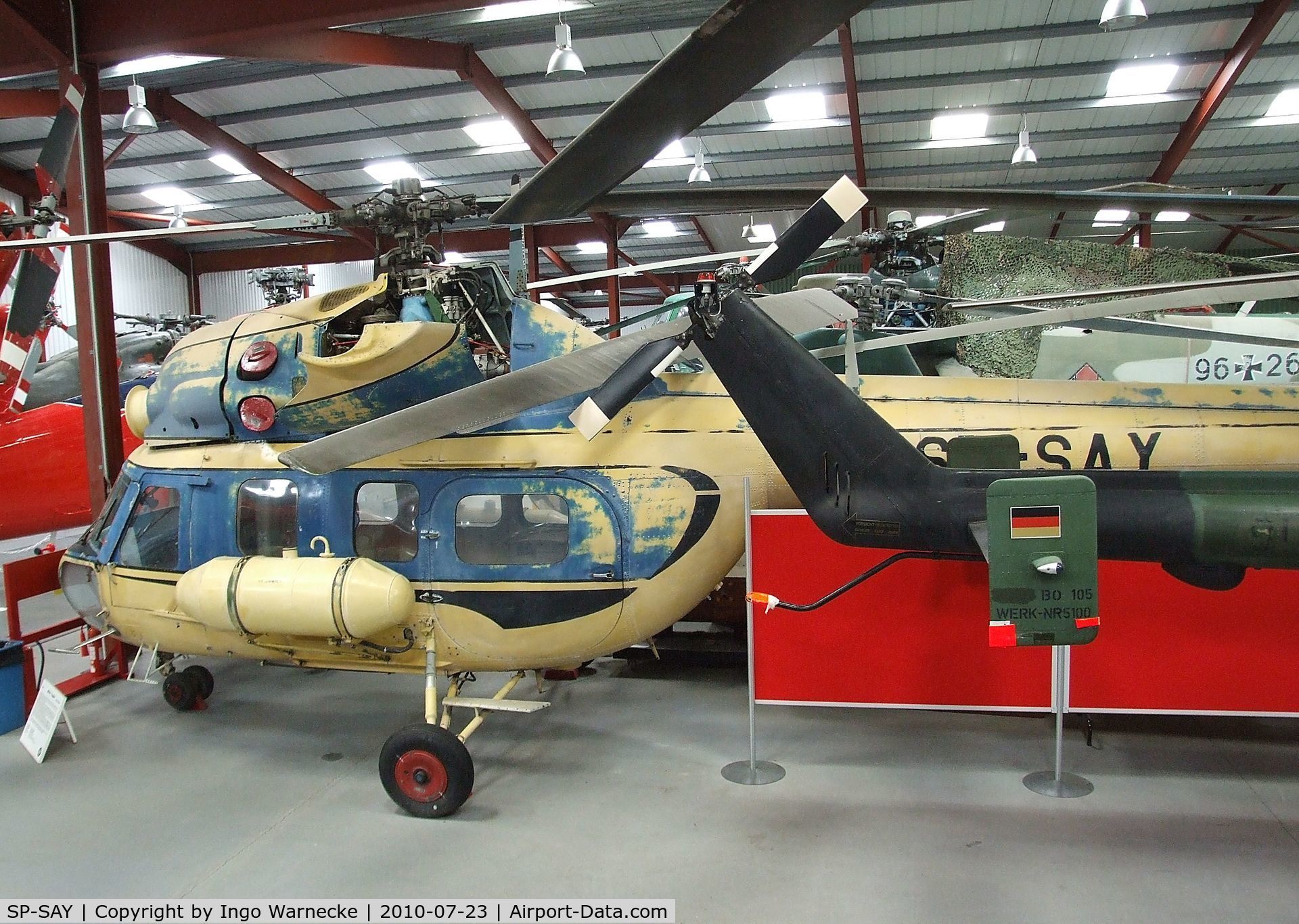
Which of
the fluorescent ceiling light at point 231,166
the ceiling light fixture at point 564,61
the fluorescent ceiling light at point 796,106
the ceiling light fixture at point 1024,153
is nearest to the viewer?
the ceiling light fixture at point 564,61

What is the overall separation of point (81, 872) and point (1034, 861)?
459 centimetres

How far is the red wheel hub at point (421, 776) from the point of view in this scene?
428cm

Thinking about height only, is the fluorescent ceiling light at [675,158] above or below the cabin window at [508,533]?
above

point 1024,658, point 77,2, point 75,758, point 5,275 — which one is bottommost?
point 75,758

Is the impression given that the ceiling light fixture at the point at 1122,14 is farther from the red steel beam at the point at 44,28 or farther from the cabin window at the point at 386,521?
the red steel beam at the point at 44,28

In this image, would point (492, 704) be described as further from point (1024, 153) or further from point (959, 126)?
point (959, 126)

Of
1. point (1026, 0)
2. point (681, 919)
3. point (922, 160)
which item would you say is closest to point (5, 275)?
point (681, 919)

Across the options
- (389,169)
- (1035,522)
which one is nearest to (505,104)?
(389,169)

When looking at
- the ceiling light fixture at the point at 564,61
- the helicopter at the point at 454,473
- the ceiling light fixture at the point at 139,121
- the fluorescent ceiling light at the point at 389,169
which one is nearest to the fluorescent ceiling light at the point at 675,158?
the fluorescent ceiling light at the point at 389,169

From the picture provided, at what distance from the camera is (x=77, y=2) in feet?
21.5

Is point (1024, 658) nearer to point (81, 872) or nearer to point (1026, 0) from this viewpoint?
point (81, 872)

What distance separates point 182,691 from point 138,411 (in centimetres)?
208

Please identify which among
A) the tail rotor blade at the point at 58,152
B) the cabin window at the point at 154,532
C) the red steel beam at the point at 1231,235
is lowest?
the cabin window at the point at 154,532

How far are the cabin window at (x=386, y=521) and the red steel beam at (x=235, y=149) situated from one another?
828 centimetres
